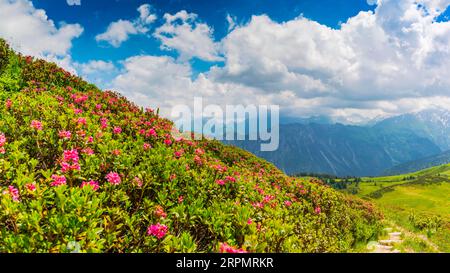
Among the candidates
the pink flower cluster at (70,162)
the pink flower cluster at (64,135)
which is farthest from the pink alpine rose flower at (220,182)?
the pink flower cluster at (64,135)

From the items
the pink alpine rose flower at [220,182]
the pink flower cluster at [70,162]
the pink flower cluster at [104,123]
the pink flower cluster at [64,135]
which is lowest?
the pink alpine rose flower at [220,182]

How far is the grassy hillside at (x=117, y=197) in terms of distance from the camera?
432cm

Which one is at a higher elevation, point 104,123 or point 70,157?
point 104,123

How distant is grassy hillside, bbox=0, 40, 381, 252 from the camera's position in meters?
4.32

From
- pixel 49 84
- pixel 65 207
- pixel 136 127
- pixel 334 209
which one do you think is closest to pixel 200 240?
pixel 65 207

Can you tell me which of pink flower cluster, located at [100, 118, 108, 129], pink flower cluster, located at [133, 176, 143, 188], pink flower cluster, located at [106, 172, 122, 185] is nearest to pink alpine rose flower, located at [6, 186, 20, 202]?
pink flower cluster, located at [106, 172, 122, 185]

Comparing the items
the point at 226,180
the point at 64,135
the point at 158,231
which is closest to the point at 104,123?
the point at 64,135

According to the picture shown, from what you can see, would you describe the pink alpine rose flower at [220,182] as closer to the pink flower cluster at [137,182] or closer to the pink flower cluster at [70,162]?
the pink flower cluster at [137,182]

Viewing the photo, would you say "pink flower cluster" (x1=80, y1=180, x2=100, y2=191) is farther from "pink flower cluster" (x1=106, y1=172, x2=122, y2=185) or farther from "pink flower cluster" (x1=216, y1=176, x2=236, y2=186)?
"pink flower cluster" (x1=216, y1=176, x2=236, y2=186)

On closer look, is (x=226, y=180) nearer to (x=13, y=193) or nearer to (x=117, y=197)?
(x=117, y=197)

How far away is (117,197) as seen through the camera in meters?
5.69
